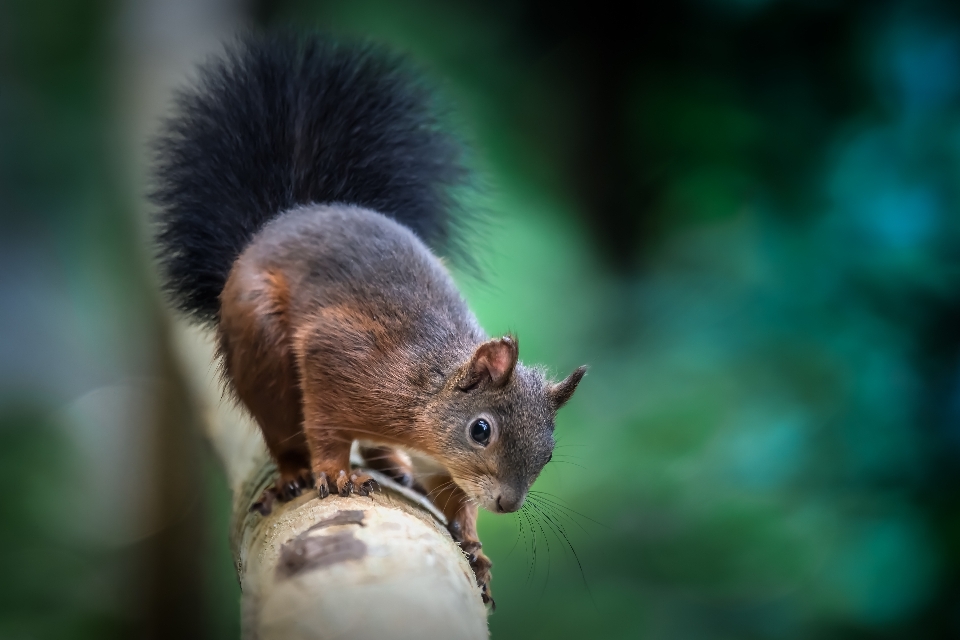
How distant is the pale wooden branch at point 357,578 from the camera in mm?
708

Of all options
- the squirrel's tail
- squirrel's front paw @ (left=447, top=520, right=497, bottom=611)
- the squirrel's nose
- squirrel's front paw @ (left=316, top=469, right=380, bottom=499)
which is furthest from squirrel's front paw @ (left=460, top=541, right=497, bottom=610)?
the squirrel's tail

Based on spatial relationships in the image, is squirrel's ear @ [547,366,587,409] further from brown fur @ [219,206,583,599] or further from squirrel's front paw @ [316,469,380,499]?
squirrel's front paw @ [316,469,380,499]

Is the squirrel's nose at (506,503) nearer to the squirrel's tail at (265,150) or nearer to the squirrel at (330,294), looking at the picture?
the squirrel at (330,294)

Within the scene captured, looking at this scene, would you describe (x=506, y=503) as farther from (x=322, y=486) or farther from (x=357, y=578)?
(x=357, y=578)

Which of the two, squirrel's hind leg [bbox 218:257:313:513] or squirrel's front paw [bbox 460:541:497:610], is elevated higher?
squirrel's hind leg [bbox 218:257:313:513]

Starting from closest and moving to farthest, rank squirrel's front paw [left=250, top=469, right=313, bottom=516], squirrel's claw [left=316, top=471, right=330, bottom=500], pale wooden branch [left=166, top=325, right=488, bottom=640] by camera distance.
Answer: pale wooden branch [left=166, top=325, right=488, bottom=640], squirrel's claw [left=316, top=471, right=330, bottom=500], squirrel's front paw [left=250, top=469, right=313, bottom=516]

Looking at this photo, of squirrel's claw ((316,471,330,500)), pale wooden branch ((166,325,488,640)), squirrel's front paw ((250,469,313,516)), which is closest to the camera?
pale wooden branch ((166,325,488,640))

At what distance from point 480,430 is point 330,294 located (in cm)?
33

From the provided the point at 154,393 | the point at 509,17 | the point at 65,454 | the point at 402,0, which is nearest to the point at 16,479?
the point at 65,454

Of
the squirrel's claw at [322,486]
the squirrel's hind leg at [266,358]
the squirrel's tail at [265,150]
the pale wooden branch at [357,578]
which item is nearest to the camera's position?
the pale wooden branch at [357,578]

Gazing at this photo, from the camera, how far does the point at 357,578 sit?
75cm

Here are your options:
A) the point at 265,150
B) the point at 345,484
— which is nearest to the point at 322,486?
the point at 345,484

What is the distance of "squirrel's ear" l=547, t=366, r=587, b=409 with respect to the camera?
51.3 inches

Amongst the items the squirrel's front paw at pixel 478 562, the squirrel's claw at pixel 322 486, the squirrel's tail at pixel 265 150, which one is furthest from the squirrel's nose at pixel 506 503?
the squirrel's tail at pixel 265 150
